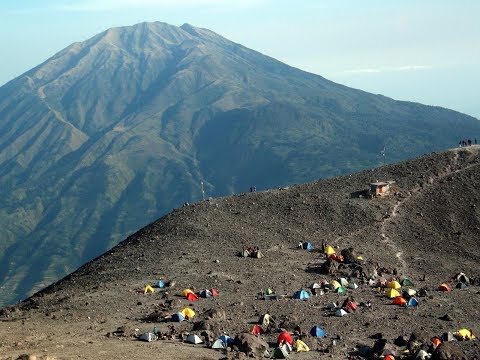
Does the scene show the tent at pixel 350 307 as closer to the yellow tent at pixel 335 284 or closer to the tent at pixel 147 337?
the yellow tent at pixel 335 284

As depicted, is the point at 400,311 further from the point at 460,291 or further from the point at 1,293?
the point at 1,293

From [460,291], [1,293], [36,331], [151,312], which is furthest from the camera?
[1,293]

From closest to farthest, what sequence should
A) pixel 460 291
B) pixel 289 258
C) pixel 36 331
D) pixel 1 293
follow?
1. pixel 36 331
2. pixel 460 291
3. pixel 289 258
4. pixel 1 293

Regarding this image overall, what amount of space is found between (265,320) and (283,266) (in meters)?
10.4

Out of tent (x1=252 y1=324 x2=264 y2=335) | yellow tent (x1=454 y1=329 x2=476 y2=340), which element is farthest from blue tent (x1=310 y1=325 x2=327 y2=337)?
yellow tent (x1=454 y1=329 x2=476 y2=340)

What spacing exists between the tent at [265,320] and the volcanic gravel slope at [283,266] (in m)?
0.79

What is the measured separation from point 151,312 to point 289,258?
1246 cm

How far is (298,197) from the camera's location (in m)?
52.1

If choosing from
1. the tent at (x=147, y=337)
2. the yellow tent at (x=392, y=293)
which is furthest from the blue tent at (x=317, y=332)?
the tent at (x=147, y=337)

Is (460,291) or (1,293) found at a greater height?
(460,291)

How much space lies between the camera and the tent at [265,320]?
101ft

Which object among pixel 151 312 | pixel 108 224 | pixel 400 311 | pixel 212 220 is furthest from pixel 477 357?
pixel 108 224

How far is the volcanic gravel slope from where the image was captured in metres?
30.0

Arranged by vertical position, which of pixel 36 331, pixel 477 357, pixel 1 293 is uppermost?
pixel 477 357
